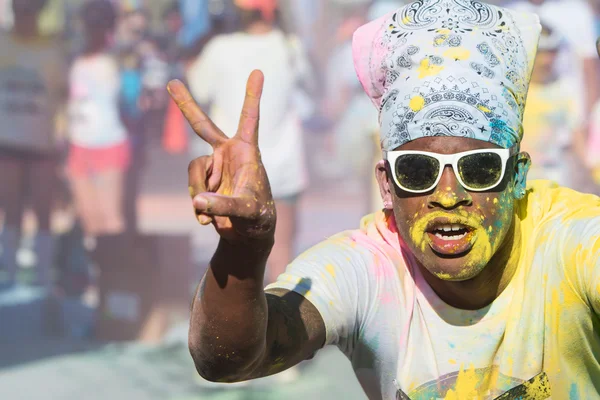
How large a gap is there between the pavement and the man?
324 centimetres

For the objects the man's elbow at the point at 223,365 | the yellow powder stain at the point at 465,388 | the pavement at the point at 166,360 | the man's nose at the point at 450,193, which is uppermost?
the man's nose at the point at 450,193

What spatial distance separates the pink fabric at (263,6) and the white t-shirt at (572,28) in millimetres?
1820

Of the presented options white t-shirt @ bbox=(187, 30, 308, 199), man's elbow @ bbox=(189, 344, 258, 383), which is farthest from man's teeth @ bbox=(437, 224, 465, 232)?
white t-shirt @ bbox=(187, 30, 308, 199)

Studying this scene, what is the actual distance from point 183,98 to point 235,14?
4189mm

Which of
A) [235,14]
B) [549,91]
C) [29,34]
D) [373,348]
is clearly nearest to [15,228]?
[29,34]

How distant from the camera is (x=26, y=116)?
661 centimetres

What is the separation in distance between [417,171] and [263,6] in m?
Answer: 3.87

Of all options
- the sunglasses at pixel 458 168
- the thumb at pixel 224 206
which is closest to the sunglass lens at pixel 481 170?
the sunglasses at pixel 458 168

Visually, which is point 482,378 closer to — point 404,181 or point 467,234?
A: point 467,234

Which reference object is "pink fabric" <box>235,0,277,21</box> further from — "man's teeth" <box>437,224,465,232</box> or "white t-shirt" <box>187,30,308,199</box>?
"man's teeth" <box>437,224,465,232</box>

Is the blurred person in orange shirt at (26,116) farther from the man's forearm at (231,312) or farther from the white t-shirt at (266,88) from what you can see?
the man's forearm at (231,312)

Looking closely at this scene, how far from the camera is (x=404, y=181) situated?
8.18ft

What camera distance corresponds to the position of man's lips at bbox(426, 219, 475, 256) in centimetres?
242

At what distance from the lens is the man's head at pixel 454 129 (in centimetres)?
243
